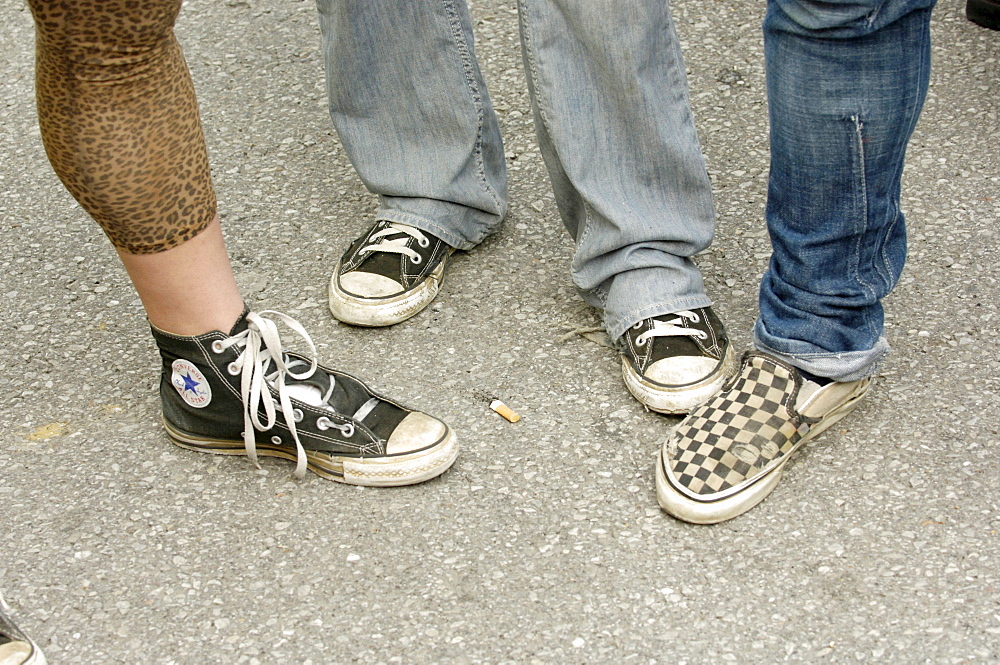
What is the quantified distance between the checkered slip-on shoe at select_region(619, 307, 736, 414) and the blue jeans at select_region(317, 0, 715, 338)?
0.11 feet

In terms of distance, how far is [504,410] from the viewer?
198 centimetres

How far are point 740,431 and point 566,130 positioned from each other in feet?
2.15

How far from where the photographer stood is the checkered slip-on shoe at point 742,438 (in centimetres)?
170

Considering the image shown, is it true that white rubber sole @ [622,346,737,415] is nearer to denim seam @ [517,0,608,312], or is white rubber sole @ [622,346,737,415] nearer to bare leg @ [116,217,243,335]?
denim seam @ [517,0,608,312]

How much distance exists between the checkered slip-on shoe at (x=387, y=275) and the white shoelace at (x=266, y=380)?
14.5 inches

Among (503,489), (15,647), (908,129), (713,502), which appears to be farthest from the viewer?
(503,489)

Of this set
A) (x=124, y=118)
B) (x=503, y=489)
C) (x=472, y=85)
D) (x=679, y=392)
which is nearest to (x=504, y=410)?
(x=503, y=489)

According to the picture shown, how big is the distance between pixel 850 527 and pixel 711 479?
0.23m

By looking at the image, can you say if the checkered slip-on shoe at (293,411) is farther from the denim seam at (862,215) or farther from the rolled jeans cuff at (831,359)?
the denim seam at (862,215)

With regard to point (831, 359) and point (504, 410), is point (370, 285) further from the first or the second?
point (831, 359)

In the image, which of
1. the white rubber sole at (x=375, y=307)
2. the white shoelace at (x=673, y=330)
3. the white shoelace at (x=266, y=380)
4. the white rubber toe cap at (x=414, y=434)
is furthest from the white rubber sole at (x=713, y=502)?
the white rubber sole at (x=375, y=307)

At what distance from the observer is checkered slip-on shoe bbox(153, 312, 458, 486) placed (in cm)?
175

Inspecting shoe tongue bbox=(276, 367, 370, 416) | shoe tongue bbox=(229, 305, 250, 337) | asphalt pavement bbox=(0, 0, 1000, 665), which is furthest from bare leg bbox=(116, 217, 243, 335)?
asphalt pavement bbox=(0, 0, 1000, 665)

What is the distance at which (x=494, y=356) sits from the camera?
2.12 metres
